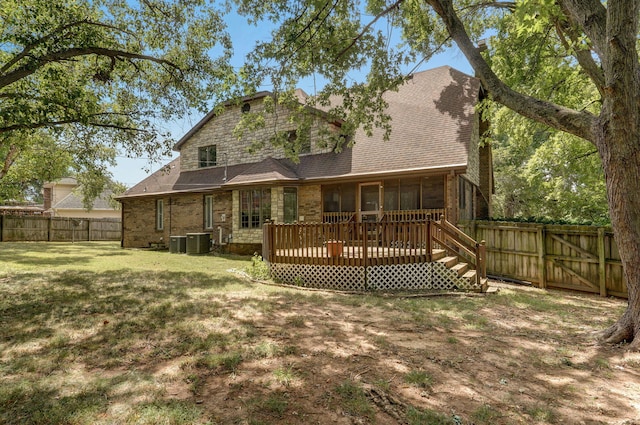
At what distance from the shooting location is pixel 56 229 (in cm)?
2312

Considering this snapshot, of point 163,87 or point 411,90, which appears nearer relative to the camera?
point 163,87

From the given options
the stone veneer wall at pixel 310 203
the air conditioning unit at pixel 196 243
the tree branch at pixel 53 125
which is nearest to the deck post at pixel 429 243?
the stone veneer wall at pixel 310 203

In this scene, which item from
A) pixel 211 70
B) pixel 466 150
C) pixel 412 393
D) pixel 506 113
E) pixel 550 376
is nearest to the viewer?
pixel 412 393

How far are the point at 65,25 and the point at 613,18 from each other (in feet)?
34.0

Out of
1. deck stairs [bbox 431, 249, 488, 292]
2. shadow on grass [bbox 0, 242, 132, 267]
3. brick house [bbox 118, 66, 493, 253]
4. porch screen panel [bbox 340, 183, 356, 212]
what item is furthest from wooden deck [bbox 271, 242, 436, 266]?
shadow on grass [bbox 0, 242, 132, 267]

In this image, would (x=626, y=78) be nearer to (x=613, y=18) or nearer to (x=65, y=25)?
(x=613, y=18)

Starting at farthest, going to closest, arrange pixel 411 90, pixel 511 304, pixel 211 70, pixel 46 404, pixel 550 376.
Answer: pixel 411 90
pixel 211 70
pixel 511 304
pixel 550 376
pixel 46 404

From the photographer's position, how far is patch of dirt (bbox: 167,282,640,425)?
2848 mm

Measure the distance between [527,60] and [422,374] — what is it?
13933mm

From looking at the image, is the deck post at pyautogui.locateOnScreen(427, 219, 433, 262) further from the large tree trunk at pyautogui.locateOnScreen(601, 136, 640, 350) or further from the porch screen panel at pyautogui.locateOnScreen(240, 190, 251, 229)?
the porch screen panel at pyautogui.locateOnScreen(240, 190, 251, 229)

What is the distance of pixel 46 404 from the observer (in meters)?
2.84

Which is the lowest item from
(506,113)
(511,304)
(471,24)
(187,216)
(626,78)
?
(511,304)

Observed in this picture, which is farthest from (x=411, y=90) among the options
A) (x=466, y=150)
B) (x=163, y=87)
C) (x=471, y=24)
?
(x=163, y=87)

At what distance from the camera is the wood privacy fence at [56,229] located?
21109mm
